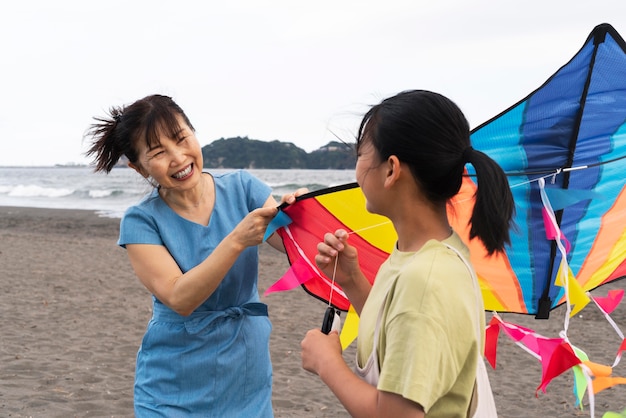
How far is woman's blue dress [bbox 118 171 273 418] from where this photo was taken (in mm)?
2398

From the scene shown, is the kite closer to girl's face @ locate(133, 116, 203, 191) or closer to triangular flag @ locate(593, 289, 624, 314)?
triangular flag @ locate(593, 289, 624, 314)

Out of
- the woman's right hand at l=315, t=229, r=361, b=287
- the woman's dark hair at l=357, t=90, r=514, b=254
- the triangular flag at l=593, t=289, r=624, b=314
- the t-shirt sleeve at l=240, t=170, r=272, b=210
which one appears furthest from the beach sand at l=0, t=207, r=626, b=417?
the woman's dark hair at l=357, t=90, r=514, b=254

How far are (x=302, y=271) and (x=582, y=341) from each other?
5919mm

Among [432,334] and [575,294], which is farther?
[575,294]

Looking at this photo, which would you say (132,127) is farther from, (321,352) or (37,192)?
(37,192)

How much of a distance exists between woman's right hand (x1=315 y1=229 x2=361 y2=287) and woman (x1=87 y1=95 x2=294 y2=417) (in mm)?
382

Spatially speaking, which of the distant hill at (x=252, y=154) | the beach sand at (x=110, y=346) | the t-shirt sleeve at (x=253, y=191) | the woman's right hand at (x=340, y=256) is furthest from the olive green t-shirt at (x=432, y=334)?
the distant hill at (x=252, y=154)

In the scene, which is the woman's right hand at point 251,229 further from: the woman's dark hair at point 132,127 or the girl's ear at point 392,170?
the girl's ear at point 392,170

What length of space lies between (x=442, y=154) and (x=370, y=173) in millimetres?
173

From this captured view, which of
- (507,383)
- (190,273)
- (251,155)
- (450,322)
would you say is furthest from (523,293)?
(251,155)

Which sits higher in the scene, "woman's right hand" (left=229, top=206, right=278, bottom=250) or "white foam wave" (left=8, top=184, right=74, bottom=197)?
"woman's right hand" (left=229, top=206, right=278, bottom=250)

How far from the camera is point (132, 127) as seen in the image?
241 centimetres

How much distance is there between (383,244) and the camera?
274 cm

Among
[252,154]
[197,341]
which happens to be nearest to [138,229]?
[197,341]
